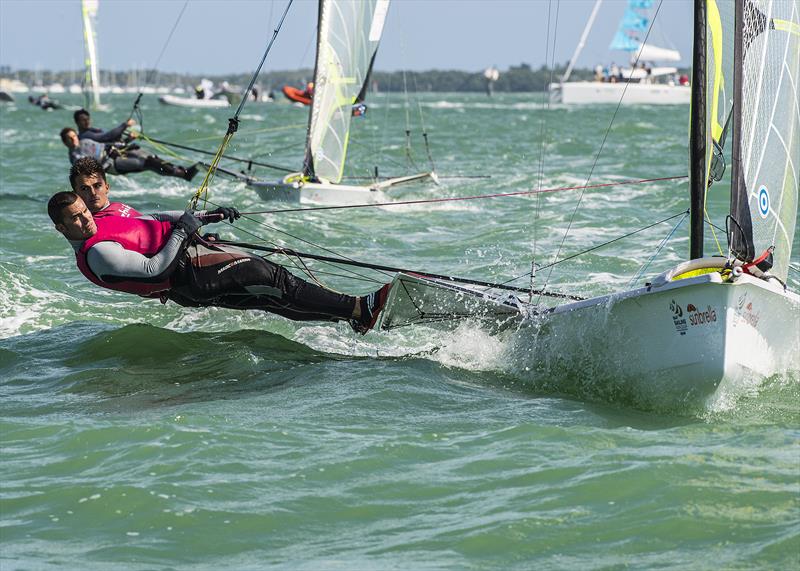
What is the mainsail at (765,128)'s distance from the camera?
5.42 m

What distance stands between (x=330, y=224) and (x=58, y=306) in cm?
487

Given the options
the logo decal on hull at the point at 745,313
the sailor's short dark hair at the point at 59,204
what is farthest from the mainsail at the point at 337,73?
the logo decal on hull at the point at 745,313

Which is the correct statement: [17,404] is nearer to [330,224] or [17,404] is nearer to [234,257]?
[234,257]

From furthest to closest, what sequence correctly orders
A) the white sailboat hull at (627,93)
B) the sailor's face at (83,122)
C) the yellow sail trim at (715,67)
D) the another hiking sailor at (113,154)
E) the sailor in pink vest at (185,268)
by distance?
the white sailboat hull at (627,93) → the sailor's face at (83,122) → the another hiking sailor at (113,154) → the sailor in pink vest at (185,268) → the yellow sail trim at (715,67)

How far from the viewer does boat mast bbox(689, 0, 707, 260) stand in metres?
5.61

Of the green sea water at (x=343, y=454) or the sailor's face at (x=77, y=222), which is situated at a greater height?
the sailor's face at (x=77, y=222)

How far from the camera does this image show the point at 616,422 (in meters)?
5.22

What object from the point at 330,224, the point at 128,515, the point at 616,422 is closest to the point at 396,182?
the point at 330,224

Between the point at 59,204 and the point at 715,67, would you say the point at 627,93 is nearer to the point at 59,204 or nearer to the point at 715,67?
the point at 715,67

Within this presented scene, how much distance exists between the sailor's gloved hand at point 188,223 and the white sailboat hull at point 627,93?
203 ft

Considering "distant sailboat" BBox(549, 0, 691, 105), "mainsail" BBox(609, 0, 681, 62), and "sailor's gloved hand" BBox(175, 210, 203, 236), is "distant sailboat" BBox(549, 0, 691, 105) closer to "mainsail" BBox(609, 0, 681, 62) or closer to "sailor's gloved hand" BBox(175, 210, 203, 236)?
"mainsail" BBox(609, 0, 681, 62)

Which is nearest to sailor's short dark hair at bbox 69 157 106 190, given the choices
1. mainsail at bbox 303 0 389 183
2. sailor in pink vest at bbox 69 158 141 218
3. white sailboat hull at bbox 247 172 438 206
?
sailor in pink vest at bbox 69 158 141 218

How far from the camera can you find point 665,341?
533cm

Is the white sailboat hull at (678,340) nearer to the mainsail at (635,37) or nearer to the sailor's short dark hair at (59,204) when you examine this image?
the sailor's short dark hair at (59,204)
